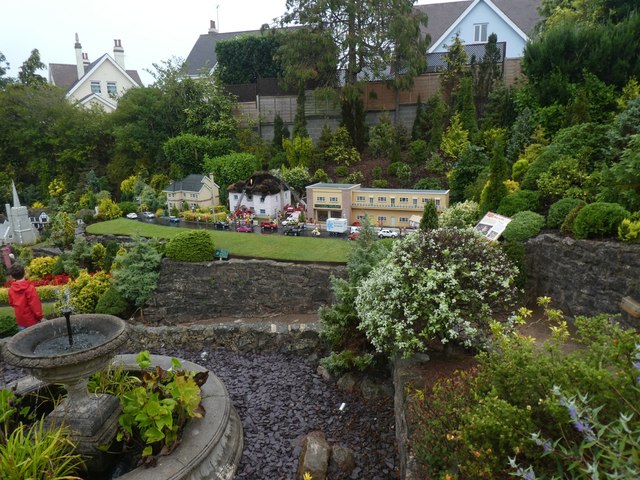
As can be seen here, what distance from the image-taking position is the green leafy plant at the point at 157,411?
219 inches

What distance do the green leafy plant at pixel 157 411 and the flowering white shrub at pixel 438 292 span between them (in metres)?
2.92

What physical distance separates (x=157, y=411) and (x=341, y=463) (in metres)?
2.64

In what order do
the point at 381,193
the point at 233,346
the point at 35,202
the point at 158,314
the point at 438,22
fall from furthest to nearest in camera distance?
the point at 438,22 → the point at 35,202 → the point at 381,193 → the point at 158,314 → the point at 233,346

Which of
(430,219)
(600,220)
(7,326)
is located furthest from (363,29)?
(7,326)

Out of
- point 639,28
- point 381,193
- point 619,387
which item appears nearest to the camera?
point 619,387

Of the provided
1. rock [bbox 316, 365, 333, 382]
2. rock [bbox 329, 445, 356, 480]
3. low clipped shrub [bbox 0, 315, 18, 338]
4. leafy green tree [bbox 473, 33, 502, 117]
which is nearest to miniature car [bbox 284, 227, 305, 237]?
rock [bbox 316, 365, 333, 382]

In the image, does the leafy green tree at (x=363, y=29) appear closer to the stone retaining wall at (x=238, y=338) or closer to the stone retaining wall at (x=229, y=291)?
the stone retaining wall at (x=229, y=291)

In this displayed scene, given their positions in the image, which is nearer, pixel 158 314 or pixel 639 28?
pixel 158 314

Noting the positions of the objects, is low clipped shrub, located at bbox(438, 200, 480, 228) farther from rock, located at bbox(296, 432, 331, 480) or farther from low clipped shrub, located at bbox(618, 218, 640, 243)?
rock, located at bbox(296, 432, 331, 480)

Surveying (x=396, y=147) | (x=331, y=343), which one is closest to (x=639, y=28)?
(x=396, y=147)

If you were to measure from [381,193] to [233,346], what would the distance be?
868 cm

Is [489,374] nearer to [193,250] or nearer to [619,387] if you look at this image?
[619,387]

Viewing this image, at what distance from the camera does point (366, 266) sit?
886 cm

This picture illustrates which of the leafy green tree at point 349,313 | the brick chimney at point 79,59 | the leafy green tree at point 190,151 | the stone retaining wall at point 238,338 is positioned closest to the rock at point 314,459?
the leafy green tree at point 349,313
